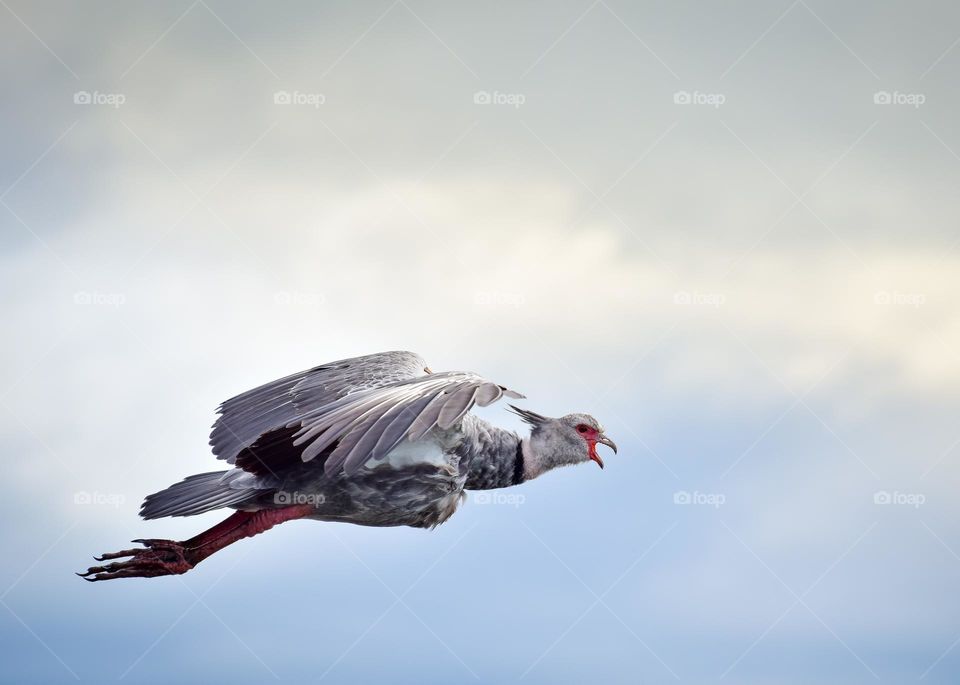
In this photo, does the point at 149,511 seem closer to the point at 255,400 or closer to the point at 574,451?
the point at 255,400

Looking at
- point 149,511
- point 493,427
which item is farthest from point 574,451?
point 149,511

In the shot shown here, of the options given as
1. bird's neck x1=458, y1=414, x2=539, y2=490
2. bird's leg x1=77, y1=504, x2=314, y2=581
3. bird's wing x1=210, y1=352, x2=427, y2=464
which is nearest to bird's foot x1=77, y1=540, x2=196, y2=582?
bird's leg x1=77, y1=504, x2=314, y2=581

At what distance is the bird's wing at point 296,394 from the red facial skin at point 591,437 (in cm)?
162

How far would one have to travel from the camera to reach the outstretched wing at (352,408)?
24.1ft

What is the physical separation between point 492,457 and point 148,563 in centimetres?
303

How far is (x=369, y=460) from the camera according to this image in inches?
319

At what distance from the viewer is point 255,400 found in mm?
9781

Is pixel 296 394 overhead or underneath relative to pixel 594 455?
overhead

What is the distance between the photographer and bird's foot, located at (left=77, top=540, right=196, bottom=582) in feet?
28.5

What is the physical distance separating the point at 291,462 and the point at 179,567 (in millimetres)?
1241

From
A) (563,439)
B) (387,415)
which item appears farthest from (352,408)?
(563,439)

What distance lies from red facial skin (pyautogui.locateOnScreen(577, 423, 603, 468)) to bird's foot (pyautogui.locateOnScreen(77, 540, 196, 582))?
3764 millimetres

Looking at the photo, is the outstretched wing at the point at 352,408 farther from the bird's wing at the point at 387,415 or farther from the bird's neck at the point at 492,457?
the bird's neck at the point at 492,457

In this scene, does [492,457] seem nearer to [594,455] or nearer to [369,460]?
[594,455]
